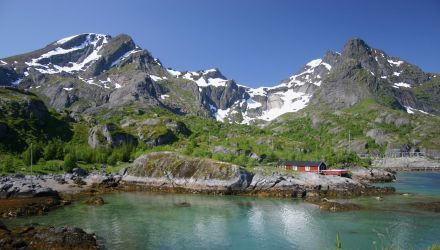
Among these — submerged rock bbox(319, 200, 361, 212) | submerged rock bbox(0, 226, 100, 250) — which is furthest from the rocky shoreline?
submerged rock bbox(0, 226, 100, 250)

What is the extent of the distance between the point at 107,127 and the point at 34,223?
411ft

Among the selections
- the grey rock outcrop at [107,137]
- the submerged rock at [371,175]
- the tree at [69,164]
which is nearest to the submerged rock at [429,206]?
the submerged rock at [371,175]

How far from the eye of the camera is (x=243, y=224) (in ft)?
186

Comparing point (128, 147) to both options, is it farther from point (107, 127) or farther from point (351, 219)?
Result: point (351, 219)

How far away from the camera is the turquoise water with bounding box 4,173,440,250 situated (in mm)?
45125

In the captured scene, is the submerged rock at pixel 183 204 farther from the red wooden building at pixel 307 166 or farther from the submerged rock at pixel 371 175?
the submerged rock at pixel 371 175

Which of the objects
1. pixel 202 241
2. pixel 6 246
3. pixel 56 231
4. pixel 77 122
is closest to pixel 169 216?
pixel 202 241

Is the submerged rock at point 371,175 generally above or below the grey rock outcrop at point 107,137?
below

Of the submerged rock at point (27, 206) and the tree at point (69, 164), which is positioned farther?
the tree at point (69, 164)

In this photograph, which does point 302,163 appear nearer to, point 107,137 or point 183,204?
point 183,204

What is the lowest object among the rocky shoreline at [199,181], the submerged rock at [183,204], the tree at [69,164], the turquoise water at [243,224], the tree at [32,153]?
the turquoise water at [243,224]

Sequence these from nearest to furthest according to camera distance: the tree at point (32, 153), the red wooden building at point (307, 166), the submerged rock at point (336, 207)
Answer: the submerged rock at point (336, 207), the tree at point (32, 153), the red wooden building at point (307, 166)

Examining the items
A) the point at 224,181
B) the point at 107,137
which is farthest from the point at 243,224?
the point at 107,137

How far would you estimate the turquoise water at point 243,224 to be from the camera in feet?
148
